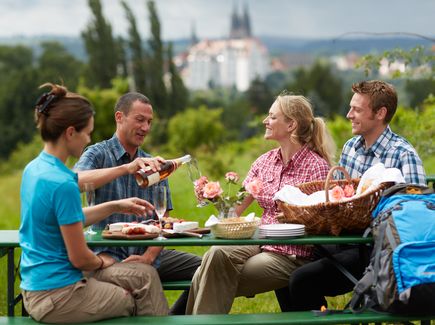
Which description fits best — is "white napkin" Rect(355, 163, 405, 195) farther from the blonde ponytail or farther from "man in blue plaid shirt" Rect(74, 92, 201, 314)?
"man in blue plaid shirt" Rect(74, 92, 201, 314)

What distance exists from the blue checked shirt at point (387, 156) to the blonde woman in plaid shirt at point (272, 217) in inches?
7.0

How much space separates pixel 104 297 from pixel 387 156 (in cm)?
170

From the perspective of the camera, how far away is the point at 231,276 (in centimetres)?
419

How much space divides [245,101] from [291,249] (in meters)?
69.1

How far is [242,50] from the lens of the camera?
166875 mm

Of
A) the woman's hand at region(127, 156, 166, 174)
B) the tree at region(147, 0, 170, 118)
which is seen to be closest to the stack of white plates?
the woman's hand at region(127, 156, 166, 174)

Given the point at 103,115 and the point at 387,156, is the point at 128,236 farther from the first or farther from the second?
the point at 103,115

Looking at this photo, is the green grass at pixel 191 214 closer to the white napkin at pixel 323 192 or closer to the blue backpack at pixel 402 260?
the white napkin at pixel 323 192

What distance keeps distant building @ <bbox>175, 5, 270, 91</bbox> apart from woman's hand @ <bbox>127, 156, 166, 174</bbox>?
156 metres

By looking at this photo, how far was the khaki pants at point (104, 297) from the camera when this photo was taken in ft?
11.4

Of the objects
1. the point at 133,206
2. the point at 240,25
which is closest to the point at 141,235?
the point at 133,206

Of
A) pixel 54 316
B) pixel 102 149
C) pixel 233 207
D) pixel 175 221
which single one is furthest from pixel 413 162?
pixel 54 316

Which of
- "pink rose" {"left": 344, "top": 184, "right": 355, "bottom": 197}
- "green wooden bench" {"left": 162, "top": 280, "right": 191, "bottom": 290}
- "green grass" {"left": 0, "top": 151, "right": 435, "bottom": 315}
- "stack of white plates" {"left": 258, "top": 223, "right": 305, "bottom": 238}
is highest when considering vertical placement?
"pink rose" {"left": 344, "top": 184, "right": 355, "bottom": 197}

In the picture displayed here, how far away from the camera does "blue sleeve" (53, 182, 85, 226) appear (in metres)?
3.29
